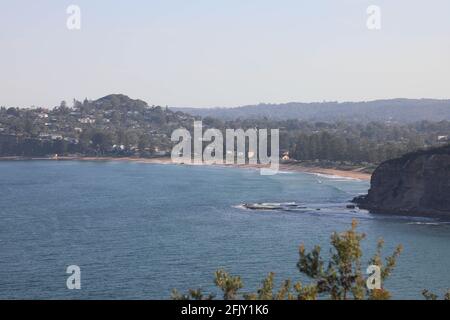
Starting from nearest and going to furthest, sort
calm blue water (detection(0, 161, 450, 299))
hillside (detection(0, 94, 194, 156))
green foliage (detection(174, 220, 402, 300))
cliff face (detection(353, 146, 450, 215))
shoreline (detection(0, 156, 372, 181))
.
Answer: green foliage (detection(174, 220, 402, 300)) < calm blue water (detection(0, 161, 450, 299)) < cliff face (detection(353, 146, 450, 215)) < shoreline (detection(0, 156, 372, 181)) < hillside (detection(0, 94, 194, 156))

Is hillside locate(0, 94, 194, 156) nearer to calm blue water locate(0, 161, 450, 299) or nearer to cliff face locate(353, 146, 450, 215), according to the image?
calm blue water locate(0, 161, 450, 299)

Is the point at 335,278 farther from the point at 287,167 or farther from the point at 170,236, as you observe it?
the point at 287,167

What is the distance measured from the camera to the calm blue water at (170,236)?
22.2 metres

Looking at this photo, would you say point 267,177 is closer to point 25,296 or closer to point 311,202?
point 311,202

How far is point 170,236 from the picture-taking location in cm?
3064

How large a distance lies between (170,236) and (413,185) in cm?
1575

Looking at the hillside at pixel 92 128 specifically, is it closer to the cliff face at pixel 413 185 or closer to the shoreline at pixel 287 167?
the shoreline at pixel 287 167

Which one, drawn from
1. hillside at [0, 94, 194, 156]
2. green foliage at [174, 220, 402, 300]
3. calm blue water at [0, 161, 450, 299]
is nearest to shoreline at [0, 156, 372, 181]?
hillside at [0, 94, 194, 156]

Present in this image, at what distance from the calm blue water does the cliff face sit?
254cm

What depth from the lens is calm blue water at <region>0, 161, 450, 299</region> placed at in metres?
22.2

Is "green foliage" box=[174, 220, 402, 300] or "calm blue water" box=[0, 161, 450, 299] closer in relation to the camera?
"green foliage" box=[174, 220, 402, 300]

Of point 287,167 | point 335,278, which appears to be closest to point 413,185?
point 335,278

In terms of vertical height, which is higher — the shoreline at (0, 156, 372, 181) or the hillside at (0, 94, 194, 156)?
the hillside at (0, 94, 194, 156)
